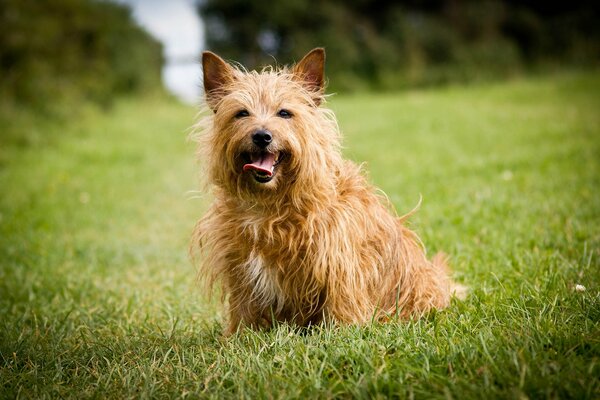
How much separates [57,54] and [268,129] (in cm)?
1365

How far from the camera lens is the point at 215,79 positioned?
349 centimetres

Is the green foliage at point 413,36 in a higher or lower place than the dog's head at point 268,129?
higher

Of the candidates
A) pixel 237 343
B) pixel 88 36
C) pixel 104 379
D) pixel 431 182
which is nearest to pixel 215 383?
pixel 237 343

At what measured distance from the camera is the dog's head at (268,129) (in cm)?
311

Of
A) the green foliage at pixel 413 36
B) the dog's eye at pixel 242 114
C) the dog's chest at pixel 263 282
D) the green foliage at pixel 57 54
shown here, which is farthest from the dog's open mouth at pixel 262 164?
the green foliage at pixel 413 36

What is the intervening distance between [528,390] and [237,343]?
5.03 ft

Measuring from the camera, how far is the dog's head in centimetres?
311

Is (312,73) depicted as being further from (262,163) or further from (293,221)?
(293,221)

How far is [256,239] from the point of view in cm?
309

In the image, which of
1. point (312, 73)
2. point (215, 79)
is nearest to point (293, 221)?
point (312, 73)

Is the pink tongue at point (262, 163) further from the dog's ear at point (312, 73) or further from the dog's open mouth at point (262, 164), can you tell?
the dog's ear at point (312, 73)

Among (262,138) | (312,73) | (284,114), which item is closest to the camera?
(262,138)

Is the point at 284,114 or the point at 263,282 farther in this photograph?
the point at 284,114

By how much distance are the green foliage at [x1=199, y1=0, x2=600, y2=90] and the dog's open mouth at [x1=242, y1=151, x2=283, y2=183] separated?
1904 centimetres
